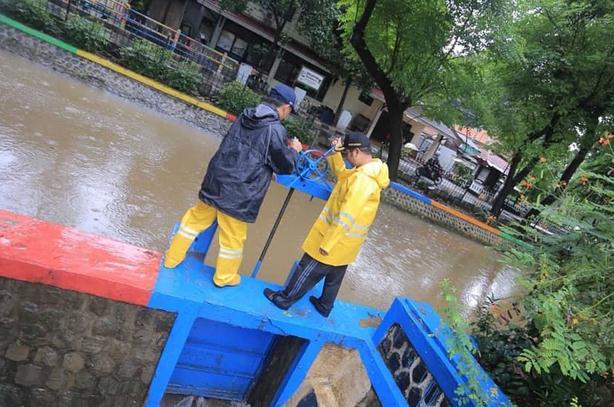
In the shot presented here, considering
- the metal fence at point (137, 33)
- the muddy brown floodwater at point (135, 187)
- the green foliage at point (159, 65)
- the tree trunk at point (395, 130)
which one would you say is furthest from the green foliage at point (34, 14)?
the tree trunk at point (395, 130)

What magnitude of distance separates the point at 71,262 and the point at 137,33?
1131 cm

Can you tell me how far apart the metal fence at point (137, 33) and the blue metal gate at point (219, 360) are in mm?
10162

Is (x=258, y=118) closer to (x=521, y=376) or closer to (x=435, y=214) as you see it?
(x=521, y=376)

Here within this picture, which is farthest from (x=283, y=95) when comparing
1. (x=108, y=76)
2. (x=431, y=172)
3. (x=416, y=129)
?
(x=416, y=129)

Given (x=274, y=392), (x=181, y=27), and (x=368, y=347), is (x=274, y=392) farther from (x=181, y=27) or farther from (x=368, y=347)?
(x=181, y=27)

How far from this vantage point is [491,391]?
97.9 inches

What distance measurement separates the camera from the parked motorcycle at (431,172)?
15.9m

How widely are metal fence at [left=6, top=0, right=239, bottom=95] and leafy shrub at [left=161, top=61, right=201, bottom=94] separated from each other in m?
0.35

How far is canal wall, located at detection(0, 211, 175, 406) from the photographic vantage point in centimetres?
222

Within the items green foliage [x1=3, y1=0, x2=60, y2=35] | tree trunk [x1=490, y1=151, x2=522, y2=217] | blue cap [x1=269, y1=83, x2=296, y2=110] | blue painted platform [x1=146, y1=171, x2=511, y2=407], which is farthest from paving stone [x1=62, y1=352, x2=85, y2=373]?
tree trunk [x1=490, y1=151, x2=522, y2=217]

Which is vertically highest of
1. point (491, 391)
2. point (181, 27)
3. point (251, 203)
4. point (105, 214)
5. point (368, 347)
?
point (181, 27)

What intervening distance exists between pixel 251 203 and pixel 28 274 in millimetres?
1313

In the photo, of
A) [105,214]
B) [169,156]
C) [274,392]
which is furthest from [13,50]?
[274,392]

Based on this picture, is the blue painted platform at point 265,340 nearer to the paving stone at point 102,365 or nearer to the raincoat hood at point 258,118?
the paving stone at point 102,365
